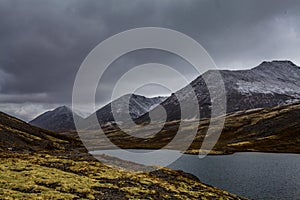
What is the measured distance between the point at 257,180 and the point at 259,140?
12555cm

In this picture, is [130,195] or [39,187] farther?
[130,195]

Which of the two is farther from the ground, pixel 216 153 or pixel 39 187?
pixel 216 153

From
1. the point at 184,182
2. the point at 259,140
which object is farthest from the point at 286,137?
the point at 184,182

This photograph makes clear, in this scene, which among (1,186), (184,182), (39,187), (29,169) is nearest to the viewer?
(1,186)

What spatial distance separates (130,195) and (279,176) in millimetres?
50061

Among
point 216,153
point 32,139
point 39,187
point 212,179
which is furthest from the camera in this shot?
point 216,153

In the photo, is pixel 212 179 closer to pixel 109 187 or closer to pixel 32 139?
pixel 109 187

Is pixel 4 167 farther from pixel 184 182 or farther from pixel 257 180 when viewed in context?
pixel 257 180

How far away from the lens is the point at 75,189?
3409 centimetres

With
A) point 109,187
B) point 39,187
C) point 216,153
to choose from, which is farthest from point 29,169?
point 216,153

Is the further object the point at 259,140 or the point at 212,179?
the point at 259,140

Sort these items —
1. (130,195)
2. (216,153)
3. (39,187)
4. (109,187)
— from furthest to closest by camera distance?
1. (216,153)
2. (109,187)
3. (130,195)
4. (39,187)

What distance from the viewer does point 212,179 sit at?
6975 centimetres

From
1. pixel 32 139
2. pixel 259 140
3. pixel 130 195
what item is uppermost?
pixel 259 140
